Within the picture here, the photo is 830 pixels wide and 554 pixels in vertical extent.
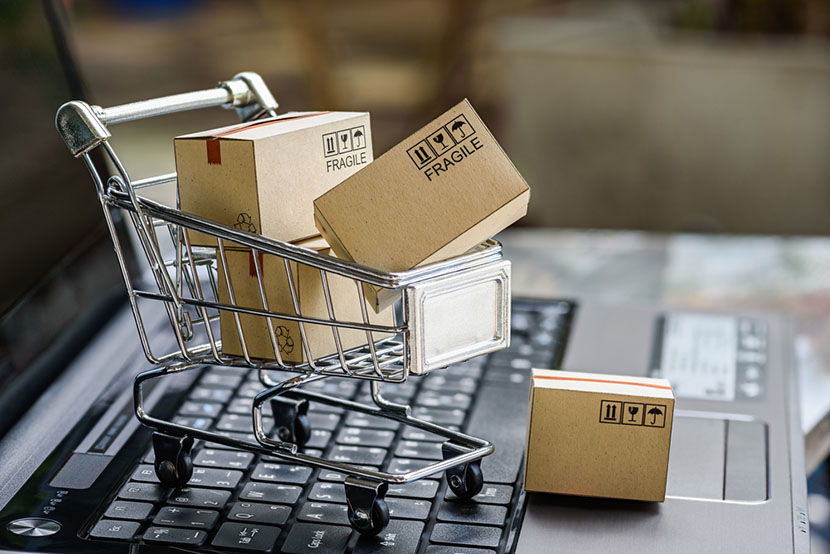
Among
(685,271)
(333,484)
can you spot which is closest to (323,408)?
(333,484)

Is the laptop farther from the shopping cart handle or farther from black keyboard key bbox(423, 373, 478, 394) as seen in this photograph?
the shopping cart handle

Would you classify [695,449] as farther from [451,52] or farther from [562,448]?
[451,52]

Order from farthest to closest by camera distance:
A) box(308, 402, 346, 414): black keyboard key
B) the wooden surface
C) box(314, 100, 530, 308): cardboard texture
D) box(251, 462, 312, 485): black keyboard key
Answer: the wooden surface, box(308, 402, 346, 414): black keyboard key, box(251, 462, 312, 485): black keyboard key, box(314, 100, 530, 308): cardboard texture

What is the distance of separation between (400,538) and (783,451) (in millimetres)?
353

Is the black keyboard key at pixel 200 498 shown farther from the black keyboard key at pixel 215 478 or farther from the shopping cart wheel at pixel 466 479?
the shopping cart wheel at pixel 466 479

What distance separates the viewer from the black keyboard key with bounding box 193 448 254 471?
0.71 metres

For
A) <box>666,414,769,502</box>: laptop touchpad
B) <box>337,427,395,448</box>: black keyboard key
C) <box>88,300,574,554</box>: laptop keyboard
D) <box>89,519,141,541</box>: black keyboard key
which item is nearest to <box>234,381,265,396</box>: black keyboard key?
<box>88,300,574,554</box>: laptop keyboard

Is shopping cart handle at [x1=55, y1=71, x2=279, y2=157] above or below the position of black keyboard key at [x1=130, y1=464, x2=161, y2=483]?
above

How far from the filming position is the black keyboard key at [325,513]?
25.1 inches

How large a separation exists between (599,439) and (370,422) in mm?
208

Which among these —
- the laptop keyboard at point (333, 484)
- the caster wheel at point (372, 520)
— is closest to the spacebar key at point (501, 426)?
the laptop keyboard at point (333, 484)

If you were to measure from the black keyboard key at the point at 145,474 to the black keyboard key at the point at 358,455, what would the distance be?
5.3 inches

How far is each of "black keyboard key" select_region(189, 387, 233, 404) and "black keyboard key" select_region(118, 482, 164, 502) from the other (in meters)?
0.15

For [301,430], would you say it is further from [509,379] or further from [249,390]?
[509,379]
